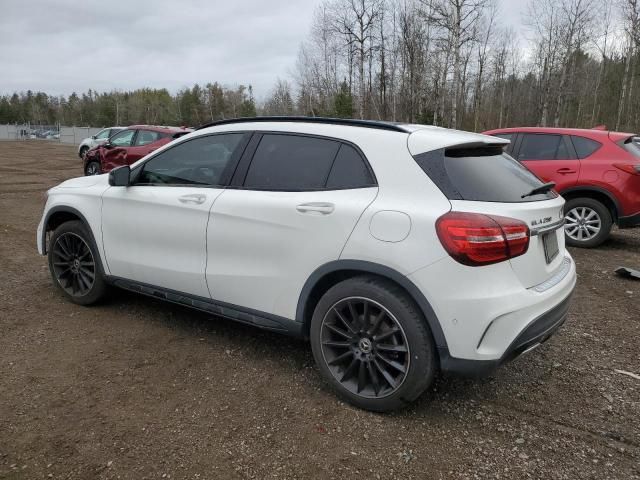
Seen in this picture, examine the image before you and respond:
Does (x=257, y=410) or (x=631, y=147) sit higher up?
(x=631, y=147)

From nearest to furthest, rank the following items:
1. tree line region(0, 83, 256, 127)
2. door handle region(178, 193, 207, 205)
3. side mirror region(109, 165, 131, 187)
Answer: door handle region(178, 193, 207, 205), side mirror region(109, 165, 131, 187), tree line region(0, 83, 256, 127)

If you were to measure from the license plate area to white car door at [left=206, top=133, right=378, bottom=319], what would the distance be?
3.35ft

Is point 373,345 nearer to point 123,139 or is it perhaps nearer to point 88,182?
point 88,182

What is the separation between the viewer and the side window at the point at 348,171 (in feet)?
9.37

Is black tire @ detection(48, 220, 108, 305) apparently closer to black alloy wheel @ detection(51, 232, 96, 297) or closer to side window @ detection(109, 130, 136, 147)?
black alloy wheel @ detection(51, 232, 96, 297)

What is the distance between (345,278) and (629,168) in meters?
5.69

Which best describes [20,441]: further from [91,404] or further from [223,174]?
[223,174]

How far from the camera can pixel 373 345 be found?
2797 mm

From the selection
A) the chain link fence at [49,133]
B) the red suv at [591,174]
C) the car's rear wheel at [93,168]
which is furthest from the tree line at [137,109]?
the red suv at [591,174]

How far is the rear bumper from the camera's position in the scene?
668cm

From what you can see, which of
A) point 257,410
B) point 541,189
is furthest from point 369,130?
point 257,410

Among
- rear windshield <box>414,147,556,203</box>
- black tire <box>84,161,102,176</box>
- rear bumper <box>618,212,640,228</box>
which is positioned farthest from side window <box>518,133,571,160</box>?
black tire <box>84,161,102,176</box>

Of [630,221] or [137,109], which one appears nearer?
[630,221]

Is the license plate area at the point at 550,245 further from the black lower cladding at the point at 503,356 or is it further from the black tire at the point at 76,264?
the black tire at the point at 76,264
